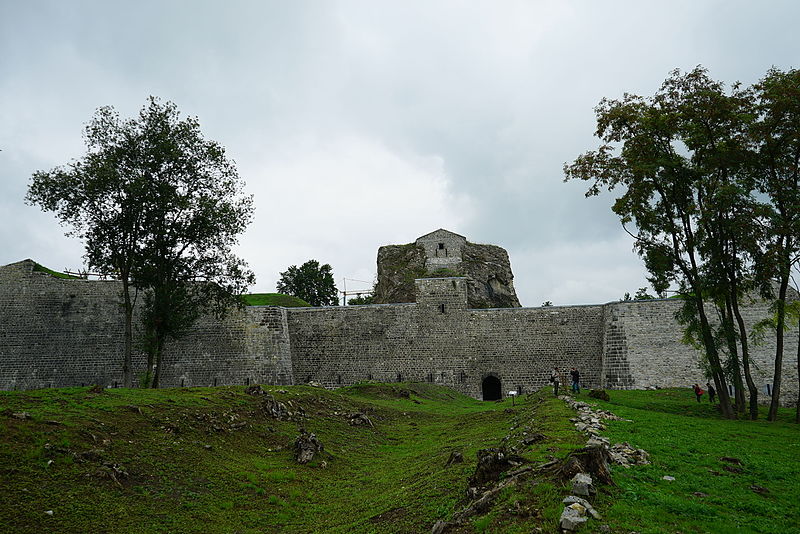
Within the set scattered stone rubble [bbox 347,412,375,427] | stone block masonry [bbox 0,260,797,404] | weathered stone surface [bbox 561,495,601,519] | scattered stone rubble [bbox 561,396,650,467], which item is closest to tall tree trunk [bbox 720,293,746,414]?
scattered stone rubble [bbox 561,396,650,467]

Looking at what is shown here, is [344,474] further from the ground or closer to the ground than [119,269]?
closer to the ground

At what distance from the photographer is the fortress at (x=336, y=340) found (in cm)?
3394

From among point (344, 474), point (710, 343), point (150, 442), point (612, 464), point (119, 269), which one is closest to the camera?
point (612, 464)

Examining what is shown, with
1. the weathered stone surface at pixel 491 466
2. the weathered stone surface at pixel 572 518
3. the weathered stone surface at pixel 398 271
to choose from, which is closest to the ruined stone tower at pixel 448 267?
the weathered stone surface at pixel 398 271

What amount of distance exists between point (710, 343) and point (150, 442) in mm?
20360

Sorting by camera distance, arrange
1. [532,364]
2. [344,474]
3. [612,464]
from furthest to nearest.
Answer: [532,364], [344,474], [612,464]

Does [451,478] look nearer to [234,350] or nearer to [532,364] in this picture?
[532,364]

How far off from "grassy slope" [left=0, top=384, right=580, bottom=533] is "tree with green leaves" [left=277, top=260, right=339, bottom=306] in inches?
1882

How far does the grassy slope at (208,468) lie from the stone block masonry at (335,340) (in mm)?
17201

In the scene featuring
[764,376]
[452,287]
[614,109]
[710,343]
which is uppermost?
[614,109]

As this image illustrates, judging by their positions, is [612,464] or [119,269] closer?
[612,464]

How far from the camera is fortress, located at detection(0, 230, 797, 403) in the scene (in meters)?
33.9

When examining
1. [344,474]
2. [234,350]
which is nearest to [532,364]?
[234,350]

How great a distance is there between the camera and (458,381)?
34.1 m
